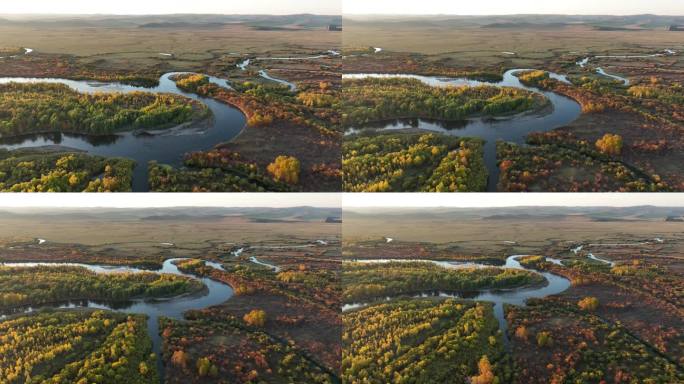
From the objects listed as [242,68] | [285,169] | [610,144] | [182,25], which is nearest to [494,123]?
[610,144]

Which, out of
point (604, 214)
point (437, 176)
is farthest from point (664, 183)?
point (437, 176)

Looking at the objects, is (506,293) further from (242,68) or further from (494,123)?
(242,68)

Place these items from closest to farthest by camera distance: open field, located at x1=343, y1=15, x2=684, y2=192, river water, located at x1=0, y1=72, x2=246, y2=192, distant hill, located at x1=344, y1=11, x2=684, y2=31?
river water, located at x1=0, y1=72, x2=246, y2=192 < open field, located at x1=343, y1=15, x2=684, y2=192 < distant hill, located at x1=344, y1=11, x2=684, y2=31

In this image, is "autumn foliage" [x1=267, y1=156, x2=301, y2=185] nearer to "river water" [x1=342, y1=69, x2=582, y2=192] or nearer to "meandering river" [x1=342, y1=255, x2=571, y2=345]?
"river water" [x1=342, y1=69, x2=582, y2=192]

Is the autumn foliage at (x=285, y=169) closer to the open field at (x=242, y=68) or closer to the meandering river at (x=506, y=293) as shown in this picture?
the open field at (x=242, y=68)

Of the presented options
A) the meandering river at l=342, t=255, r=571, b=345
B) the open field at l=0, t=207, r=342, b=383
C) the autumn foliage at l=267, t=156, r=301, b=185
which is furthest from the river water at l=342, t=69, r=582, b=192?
the open field at l=0, t=207, r=342, b=383

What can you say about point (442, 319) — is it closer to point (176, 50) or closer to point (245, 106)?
point (245, 106)

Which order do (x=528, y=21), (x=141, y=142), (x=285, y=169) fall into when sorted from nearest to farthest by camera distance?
1. (x=141, y=142)
2. (x=285, y=169)
3. (x=528, y=21)
